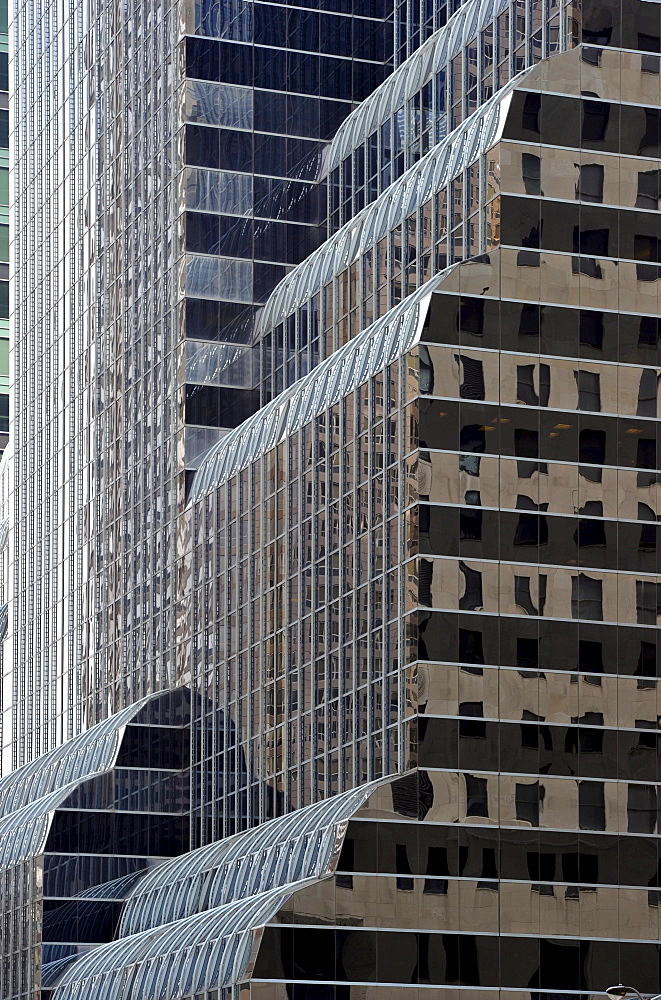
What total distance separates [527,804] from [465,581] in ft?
27.3

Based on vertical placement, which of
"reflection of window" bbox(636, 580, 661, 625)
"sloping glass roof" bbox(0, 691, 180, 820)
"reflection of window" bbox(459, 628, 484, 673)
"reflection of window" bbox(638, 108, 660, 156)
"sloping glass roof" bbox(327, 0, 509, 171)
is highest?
"sloping glass roof" bbox(327, 0, 509, 171)

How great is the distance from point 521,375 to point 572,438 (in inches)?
119

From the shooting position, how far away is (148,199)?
11206 cm

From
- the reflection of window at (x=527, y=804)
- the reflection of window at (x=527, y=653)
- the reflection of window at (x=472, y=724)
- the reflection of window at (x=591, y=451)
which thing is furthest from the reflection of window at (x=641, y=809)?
the reflection of window at (x=591, y=451)

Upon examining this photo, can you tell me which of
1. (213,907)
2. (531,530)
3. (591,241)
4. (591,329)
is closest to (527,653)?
(531,530)

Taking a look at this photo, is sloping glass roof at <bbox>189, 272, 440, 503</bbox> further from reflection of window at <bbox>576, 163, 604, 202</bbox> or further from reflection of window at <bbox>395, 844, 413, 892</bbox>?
reflection of window at <bbox>395, 844, 413, 892</bbox>

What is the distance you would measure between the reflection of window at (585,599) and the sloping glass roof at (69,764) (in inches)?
1173

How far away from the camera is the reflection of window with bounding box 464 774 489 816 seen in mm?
77438

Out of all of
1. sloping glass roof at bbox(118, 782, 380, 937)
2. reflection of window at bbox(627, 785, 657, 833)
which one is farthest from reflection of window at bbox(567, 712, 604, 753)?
sloping glass roof at bbox(118, 782, 380, 937)

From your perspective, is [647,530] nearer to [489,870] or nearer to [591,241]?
[591,241]

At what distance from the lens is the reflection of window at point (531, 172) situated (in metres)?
81.3

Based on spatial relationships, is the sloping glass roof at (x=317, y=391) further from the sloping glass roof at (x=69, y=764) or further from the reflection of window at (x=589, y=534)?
the sloping glass roof at (x=69, y=764)

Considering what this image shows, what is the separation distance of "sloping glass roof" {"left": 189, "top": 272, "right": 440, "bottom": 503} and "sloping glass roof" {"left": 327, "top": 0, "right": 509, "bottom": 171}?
40.1ft

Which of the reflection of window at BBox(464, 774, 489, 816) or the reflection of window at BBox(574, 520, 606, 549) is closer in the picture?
the reflection of window at BBox(464, 774, 489, 816)
